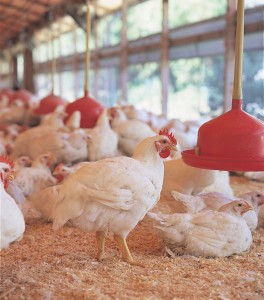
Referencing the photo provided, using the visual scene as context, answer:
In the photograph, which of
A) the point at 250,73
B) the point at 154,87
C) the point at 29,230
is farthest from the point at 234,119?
the point at 154,87

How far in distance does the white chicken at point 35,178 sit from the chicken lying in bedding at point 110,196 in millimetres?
1632

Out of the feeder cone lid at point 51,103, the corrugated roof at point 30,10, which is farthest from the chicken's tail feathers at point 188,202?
the corrugated roof at point 30,10

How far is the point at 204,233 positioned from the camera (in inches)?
95.0

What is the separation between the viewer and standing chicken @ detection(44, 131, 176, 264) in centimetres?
209

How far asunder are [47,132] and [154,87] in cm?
436

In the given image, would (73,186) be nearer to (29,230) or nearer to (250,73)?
(29,230)

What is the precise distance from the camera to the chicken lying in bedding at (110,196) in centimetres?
209

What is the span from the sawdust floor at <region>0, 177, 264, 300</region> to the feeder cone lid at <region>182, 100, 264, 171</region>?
565 millimetres

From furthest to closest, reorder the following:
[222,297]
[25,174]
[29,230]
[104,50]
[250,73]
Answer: [104,50]
[250,73]
[25,174]
[29,230]
[222,297]

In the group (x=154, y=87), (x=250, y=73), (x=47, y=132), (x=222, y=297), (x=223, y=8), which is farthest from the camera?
(x=154, y=87)

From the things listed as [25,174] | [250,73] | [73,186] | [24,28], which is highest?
[24,28]

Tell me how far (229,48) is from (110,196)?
172 inches

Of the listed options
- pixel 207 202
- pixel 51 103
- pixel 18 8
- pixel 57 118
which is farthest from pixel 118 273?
pixel 18 8

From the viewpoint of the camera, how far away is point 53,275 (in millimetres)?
2105
